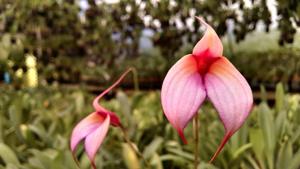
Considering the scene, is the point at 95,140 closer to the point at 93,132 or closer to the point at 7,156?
the point at 93,132

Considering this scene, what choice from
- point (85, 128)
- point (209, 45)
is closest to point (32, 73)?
point (85, 128)

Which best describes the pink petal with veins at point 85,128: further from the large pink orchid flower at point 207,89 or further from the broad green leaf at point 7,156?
the broad green leaf at point 7,156

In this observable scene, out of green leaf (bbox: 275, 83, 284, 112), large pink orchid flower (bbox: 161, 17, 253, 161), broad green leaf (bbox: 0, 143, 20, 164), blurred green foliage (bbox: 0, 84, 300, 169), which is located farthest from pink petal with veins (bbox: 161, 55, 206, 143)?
green leaf (bbox: 275, 83, 284, 112)

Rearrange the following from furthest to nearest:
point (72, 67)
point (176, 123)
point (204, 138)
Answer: point (72, 67), point (204, 138), point (176, 123)

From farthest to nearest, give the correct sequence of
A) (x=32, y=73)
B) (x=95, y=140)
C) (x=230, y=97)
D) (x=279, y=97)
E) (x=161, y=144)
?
(x=32, y=73), (x=279, y=97), (x=161, y=144), (x=95, y=140), (x=230, y=97)

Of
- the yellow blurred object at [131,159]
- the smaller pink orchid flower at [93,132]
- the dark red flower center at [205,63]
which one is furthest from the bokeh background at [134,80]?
the dark red flower center at [205,63]

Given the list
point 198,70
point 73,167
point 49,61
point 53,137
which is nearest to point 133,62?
point 49,61

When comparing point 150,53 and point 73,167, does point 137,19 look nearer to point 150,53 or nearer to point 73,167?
point 73,167

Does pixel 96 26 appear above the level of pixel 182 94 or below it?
below
